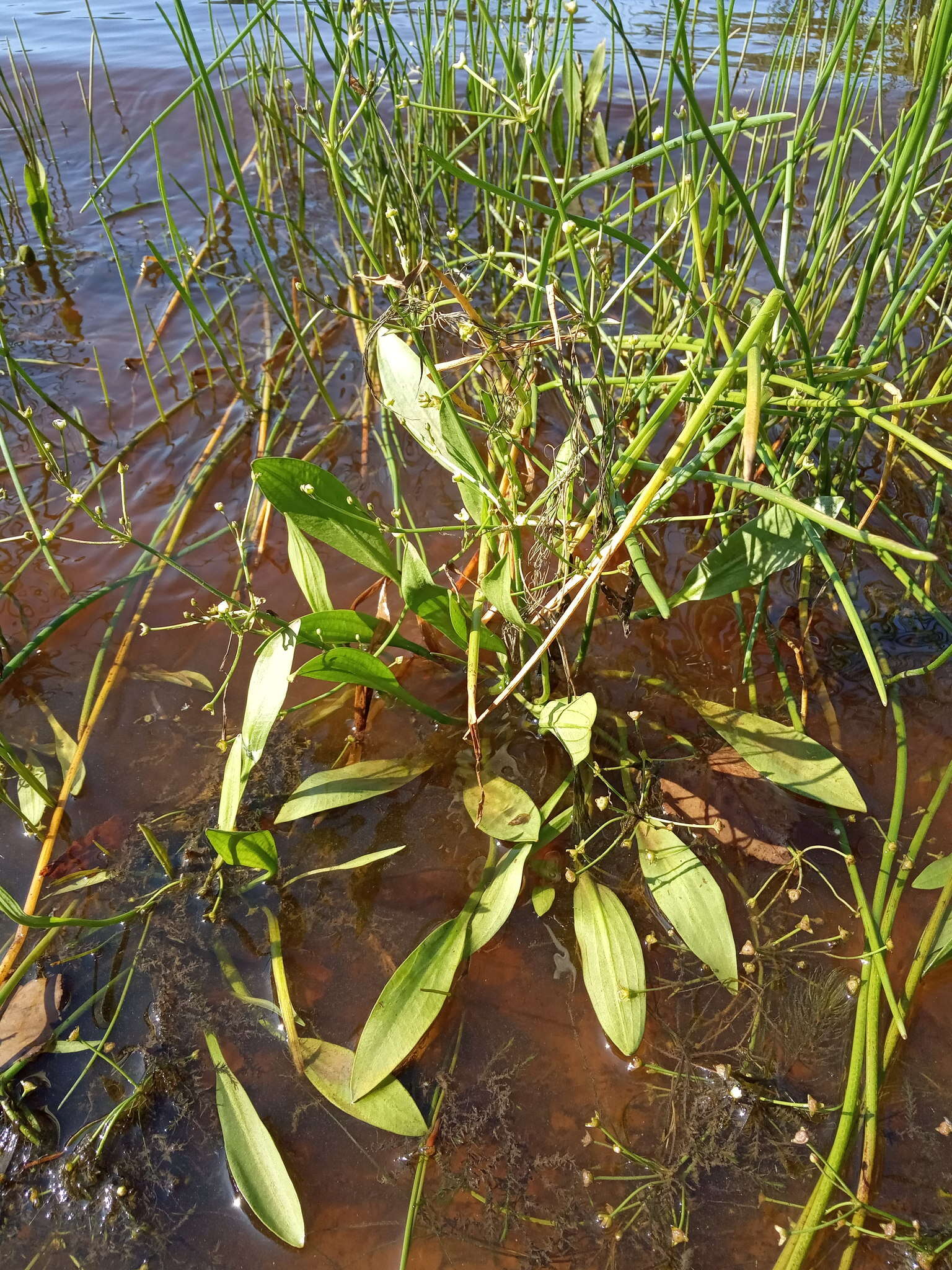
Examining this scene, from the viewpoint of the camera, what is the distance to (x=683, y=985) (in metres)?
1.01

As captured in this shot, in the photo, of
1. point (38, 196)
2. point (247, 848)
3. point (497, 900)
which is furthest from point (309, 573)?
point (38, 196)

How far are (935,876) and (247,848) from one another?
2.80 ft

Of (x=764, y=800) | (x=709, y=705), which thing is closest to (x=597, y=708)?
(x=709, y=705)

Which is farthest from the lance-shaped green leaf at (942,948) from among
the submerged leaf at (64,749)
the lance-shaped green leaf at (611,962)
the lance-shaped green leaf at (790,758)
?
the submerged leaf at (64,749)

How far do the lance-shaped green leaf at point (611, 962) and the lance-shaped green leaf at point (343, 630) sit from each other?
0.43 m

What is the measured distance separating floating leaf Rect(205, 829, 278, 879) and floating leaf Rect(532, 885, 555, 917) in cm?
34

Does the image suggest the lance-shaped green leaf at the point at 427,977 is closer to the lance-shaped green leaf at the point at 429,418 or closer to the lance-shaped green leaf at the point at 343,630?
the lance-shaped green leaf at the point at 343,630

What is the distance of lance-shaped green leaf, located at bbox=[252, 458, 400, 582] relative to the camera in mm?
1117

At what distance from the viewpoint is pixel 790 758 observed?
3.80ft

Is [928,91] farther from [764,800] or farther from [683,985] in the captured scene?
[683,985]

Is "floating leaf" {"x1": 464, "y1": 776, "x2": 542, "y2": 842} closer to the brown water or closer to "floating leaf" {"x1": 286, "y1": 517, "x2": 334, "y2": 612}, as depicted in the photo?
the brown water

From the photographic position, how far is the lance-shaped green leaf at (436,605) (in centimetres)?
115

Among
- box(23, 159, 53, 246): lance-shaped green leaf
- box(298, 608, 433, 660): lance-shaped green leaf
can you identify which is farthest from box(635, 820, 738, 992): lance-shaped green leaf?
box(23, 159, 53, 246): lance-shaped green leaf

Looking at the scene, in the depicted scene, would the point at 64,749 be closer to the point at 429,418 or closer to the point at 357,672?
the point at 357,672
